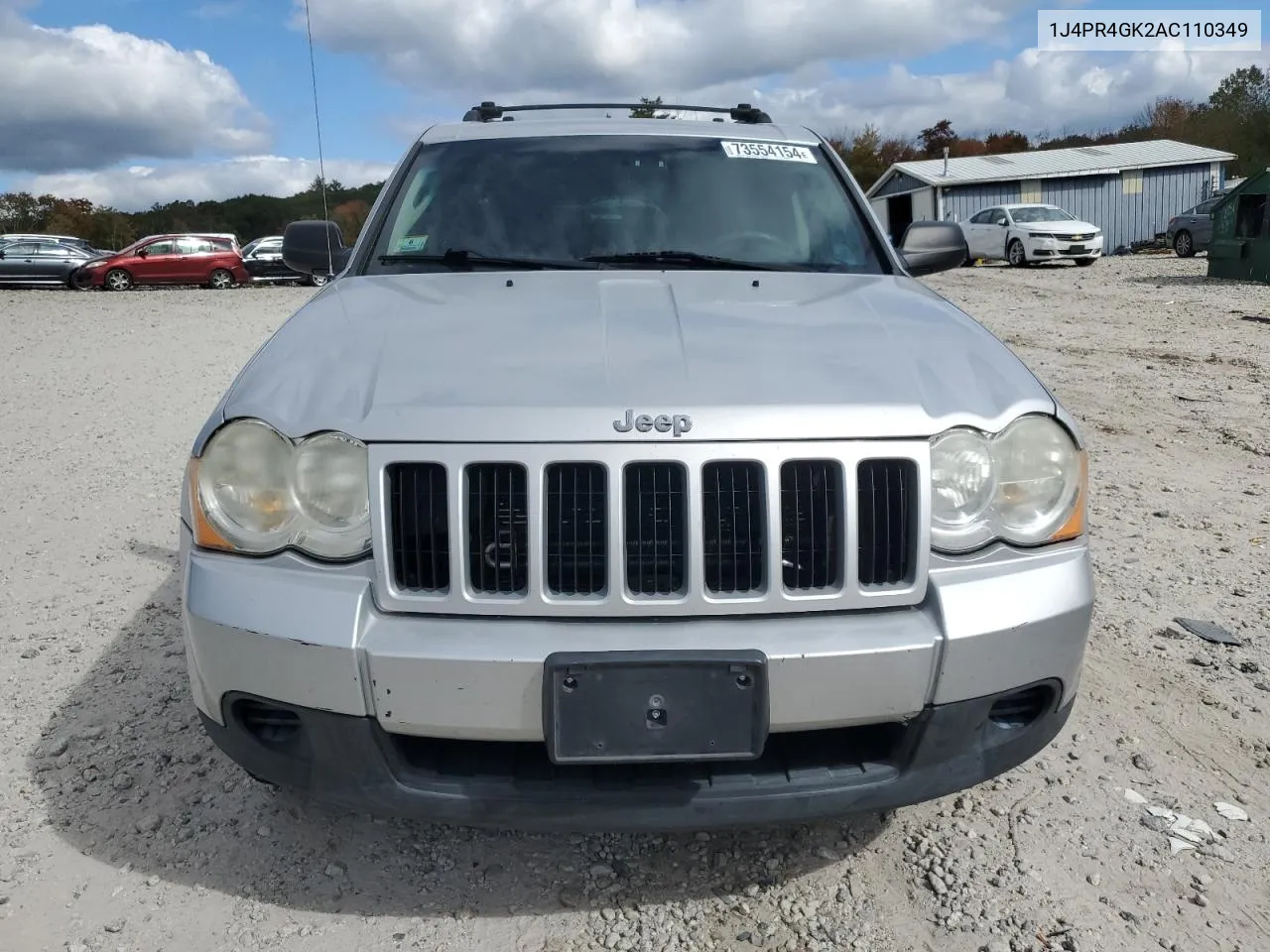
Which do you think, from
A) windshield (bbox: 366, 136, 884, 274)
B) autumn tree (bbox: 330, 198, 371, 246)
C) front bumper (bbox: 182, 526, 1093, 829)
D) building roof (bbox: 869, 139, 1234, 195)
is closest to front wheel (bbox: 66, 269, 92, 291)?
autumn tree (bbox: 330, 198, 371, 246)

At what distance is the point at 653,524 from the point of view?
1.91 m

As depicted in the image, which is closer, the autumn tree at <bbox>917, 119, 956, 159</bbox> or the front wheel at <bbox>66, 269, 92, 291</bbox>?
the front wheel at <bbox>66, 269, 92, 291</bbox>

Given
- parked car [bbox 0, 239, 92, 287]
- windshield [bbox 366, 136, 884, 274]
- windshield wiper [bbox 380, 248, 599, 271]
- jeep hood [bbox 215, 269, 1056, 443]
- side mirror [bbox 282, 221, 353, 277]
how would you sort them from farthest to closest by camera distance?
1. parked car [bbox 0, 239, 92, 287]
2. side mirror [bbox 282, 221, 353, 277]
3. windshield [bbox 366, 136, 884, 274]
4. windshield wiper [bbox 380, 248, 599, 271]
5. jeep hood [bbox 215, 269, 1056, 443]

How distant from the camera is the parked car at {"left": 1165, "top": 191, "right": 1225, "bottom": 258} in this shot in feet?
81.3

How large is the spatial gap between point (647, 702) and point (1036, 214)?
1018 inches

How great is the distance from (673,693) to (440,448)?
0.63 meters

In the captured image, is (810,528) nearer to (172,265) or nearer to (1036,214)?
(172,265)

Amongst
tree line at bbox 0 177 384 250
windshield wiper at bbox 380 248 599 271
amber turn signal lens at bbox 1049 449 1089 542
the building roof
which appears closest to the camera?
amber turn signal lens at bbox 1049 449 1089 542

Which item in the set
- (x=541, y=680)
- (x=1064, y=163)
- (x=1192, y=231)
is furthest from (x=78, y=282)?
(x=1064, y=163)

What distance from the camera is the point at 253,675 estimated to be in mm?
1922

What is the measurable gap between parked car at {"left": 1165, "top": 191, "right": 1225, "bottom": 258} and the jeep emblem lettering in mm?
26866

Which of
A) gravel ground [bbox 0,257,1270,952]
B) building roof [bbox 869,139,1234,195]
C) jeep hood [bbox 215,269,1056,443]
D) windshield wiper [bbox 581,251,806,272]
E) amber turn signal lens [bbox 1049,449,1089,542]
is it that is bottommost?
gravel ground [bbox 0,257,1270,952]

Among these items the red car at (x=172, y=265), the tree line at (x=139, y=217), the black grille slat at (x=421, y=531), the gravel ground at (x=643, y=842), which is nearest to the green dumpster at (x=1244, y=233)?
the gravel ground at (x=643, y=842)

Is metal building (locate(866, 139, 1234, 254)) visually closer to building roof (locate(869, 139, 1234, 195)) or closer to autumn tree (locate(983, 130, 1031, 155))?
building roof (locate(869, 139, 1234, 195))
